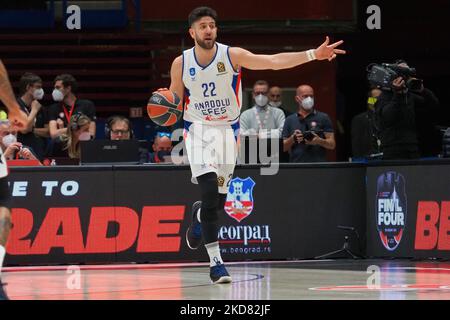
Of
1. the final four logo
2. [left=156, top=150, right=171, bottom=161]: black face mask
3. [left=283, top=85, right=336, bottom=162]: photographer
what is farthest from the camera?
[left=156, top=150, right=171, bottom=161]: black face mask

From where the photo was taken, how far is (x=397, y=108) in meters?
14.4

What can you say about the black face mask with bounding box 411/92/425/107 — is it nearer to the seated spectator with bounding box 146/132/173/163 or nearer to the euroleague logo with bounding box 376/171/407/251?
the euroleague logo with bounding box 376/171/407/251

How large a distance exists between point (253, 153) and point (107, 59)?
905cm

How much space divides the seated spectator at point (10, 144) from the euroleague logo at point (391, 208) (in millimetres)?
4980

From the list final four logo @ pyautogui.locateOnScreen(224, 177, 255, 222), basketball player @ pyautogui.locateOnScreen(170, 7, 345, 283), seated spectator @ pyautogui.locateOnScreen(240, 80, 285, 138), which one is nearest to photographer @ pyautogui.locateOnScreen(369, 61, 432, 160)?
final four logo @ pyautogui.locateOnScreen(224, 177, 255, 222)

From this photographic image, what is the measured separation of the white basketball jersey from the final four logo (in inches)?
138

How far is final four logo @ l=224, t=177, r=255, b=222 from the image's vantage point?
14.7 m

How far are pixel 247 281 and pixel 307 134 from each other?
185 inches

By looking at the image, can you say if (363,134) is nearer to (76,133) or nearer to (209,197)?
(76,133)

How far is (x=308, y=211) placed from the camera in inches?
587

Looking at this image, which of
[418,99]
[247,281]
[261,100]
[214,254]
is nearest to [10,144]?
[261,100]

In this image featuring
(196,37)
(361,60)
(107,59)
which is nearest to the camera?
(196,37)
